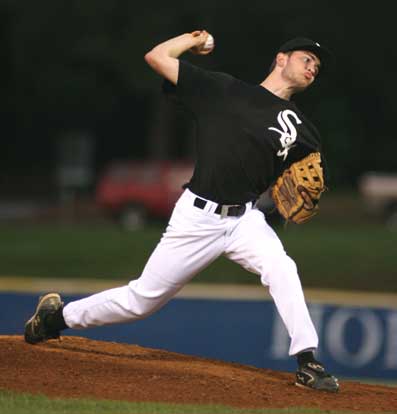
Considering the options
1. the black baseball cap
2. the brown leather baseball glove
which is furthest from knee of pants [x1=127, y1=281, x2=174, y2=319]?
the black baseball cap

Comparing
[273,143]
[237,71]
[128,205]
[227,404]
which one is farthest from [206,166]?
[237,71]

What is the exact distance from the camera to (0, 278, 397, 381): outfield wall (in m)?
12.9

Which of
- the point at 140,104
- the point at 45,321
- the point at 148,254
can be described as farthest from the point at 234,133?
the point at 140,104

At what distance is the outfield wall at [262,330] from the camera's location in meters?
12.9

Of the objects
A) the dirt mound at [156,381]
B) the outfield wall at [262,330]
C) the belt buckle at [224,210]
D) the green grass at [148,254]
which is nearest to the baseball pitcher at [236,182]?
the belt buckle at [224,210]

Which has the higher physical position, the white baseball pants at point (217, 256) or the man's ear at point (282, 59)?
the man's ear at point (282, 59)

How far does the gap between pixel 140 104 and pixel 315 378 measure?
37531 millimetres

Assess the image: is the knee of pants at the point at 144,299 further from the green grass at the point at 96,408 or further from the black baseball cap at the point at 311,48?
the black baseball cap at the point at 311,48

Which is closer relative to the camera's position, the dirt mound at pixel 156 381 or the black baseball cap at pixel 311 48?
the dirt mound at pixel 156 381

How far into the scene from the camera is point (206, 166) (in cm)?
641

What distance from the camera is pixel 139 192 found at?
1193 inches

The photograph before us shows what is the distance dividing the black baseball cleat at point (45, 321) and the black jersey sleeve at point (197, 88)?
141 centimetres

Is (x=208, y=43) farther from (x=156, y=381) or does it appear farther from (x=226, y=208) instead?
(x=156, y=381)

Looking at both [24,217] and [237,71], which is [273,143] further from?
[237,71]
